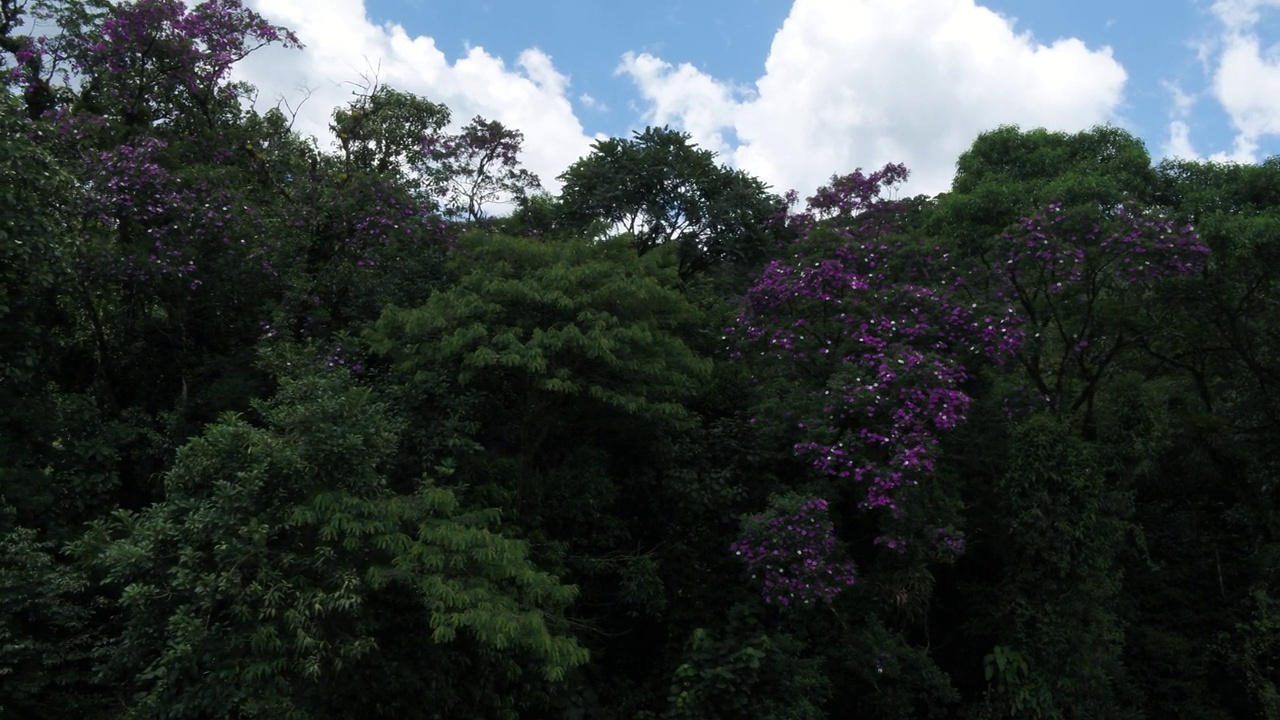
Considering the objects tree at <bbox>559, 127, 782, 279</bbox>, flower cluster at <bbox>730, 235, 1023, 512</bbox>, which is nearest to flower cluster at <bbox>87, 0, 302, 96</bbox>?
tree at <bbox>559, 127, 782, 279</bbox>

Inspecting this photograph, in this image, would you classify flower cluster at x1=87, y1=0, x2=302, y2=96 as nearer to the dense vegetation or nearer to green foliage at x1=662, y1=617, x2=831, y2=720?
the dense vegetation

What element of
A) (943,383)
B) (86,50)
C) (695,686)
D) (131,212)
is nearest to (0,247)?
(131,212)

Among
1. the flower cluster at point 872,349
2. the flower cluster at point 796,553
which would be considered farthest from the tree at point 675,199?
the flower cluster at point 796,553

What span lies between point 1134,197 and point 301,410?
9.56 meters

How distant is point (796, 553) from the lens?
27.4 ft

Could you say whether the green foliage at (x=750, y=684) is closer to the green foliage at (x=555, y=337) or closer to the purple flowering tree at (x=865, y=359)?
the purple flowering tree at (x=865, y=359)

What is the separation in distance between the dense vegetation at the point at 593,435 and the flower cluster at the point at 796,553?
40 mm

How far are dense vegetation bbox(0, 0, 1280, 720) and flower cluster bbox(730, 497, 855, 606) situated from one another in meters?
0.04

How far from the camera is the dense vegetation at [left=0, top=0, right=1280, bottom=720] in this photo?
6.61 metres

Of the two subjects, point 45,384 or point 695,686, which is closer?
point 695,686

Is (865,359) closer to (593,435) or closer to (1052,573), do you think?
(593,435)

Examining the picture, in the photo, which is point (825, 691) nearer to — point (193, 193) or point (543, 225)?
point (543, 225)

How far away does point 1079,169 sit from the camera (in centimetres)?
1104

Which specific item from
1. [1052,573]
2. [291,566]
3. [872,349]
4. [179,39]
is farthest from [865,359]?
[179,39]
